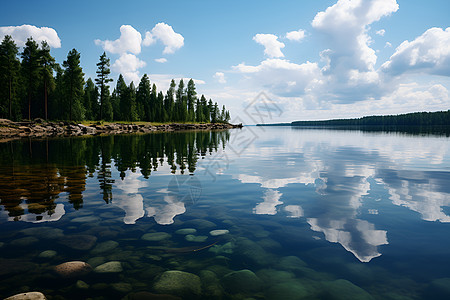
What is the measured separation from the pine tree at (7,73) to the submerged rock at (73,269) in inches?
2655

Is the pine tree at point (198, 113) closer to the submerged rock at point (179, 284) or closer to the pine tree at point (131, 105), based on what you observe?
the pine tree at point (131, 105)

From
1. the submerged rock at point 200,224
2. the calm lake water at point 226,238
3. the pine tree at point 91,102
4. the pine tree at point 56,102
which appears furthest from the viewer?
the pine tree at point 91,102

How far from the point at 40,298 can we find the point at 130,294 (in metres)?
1.24

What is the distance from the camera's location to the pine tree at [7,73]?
57625 millimetres

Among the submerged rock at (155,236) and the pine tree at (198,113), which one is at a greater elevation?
the pine tree at (198,113)

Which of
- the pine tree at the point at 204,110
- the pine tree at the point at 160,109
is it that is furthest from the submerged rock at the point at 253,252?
the pine tree at the point at 204,110

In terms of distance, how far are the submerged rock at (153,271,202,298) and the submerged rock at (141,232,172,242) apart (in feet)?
5.00

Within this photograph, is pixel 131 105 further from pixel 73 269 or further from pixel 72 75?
pixel 73 269

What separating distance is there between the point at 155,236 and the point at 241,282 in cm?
266

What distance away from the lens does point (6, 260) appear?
4996 mm

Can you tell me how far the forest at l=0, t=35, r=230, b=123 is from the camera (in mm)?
60656

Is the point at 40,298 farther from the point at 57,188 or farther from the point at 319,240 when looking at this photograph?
the point at 57,188

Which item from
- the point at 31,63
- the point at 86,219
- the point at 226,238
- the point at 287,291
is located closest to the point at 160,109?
the point at 31,63

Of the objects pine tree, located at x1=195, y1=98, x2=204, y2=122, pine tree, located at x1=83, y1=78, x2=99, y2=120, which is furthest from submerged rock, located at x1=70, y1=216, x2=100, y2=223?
pine tree, located at x1=195, y1=98, x2=204, y2=122
